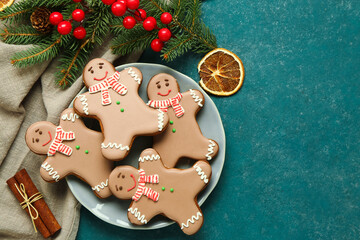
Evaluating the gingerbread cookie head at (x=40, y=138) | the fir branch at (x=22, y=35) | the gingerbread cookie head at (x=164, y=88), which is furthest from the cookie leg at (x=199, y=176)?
the fir branch at (x=22, y=35)

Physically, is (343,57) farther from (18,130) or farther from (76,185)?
(18,130)

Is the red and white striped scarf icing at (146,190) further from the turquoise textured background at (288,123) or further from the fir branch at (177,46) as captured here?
the fir branch at (177,46)

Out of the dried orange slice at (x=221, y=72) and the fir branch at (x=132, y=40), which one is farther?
the dried orange slice at (x=221, y=72)

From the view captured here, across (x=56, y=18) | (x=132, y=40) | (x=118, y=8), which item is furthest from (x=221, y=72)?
(x=56, y=18)

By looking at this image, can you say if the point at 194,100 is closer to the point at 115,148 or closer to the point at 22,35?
the point at 115,148

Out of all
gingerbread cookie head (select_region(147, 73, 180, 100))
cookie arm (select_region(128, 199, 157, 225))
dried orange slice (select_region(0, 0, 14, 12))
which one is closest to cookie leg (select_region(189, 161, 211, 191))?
cookie arm (select_region(128, 199, 157, 225))

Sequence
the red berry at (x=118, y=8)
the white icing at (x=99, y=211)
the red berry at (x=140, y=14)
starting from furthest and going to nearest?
the white icing at (x=99, y=211), the red berry at (x=140, y=14), the red berry at (x=118, y=8)
